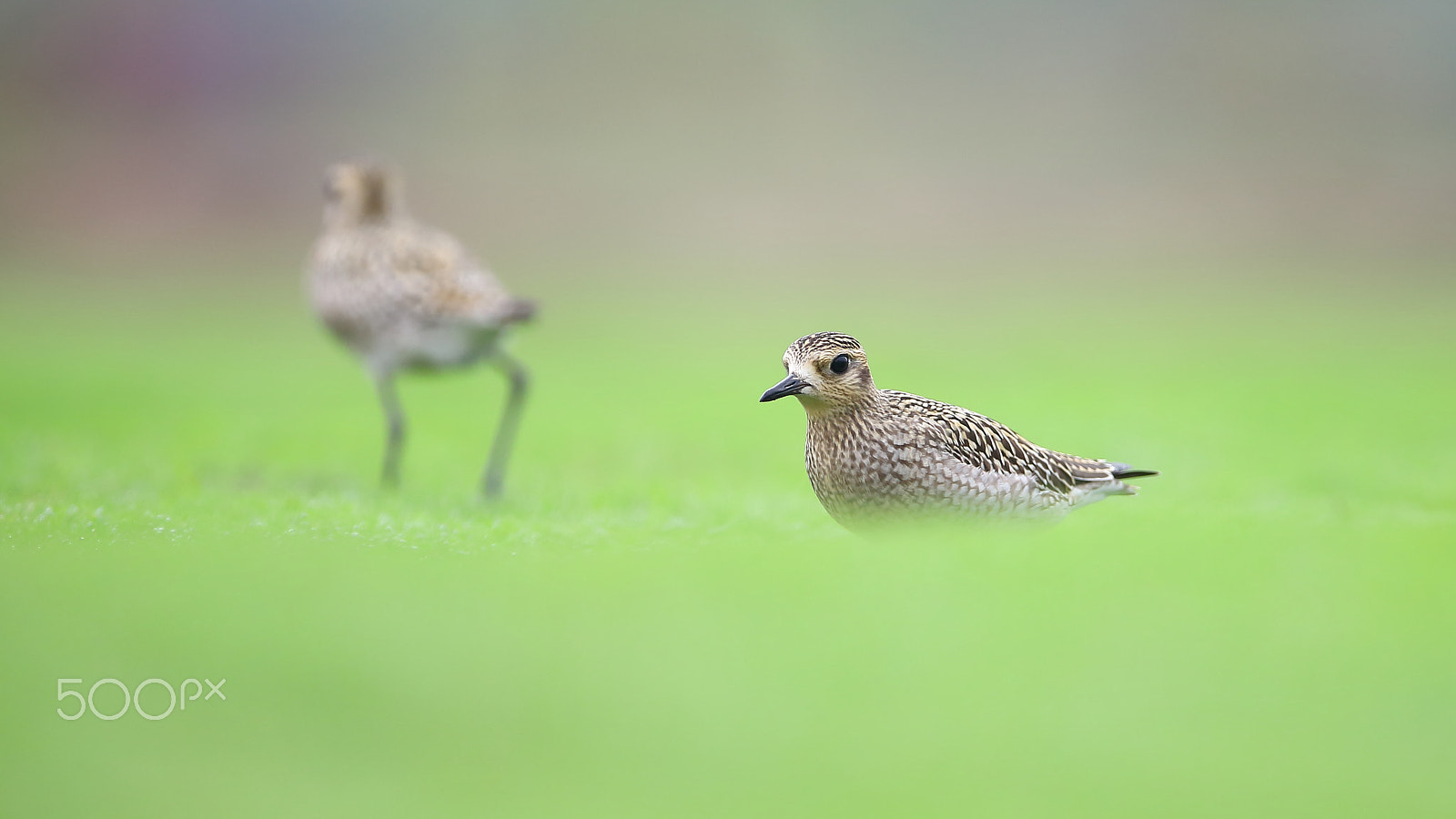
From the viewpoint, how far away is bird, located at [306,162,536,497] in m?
10.8

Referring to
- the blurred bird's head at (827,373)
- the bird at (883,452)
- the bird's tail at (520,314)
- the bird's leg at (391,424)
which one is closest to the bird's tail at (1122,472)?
the bird at (883,452)

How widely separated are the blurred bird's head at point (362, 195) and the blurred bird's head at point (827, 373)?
5.81 meters

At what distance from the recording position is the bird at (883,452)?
703 centimetres

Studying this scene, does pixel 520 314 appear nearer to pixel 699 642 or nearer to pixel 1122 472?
pixel 1122 472

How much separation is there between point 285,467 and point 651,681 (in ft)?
21.1

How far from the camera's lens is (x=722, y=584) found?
6.35 metres

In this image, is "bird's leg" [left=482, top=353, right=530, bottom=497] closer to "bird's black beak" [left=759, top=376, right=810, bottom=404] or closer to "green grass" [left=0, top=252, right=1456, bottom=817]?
"green grass" [left=0, top=252, right=1456, bottom=817]

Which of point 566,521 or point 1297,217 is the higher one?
point 1297,217

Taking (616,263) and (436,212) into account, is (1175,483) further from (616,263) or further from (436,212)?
(436,212)

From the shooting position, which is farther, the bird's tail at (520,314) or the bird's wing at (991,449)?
the bird's tail at (520,314)

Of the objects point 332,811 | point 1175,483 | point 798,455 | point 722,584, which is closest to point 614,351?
point 798,455

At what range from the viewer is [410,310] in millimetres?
10836

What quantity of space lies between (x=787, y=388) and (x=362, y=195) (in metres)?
6.10

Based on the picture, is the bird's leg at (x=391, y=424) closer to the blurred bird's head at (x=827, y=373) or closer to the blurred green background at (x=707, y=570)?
the blurred green background at (x=707, y=570)
